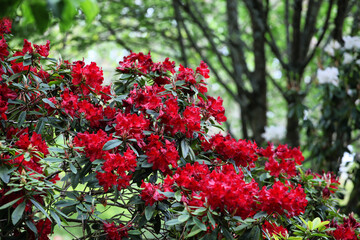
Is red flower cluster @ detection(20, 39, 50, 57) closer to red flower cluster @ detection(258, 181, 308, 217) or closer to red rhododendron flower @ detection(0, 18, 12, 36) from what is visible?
red rhododendron flower @ detection(0, 18, 12, 36)

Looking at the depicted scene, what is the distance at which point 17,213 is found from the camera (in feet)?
4.42

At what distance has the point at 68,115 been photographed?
5.53ft

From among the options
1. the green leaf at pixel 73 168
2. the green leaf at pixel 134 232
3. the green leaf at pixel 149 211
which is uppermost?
the green leaf at pixel 73 168

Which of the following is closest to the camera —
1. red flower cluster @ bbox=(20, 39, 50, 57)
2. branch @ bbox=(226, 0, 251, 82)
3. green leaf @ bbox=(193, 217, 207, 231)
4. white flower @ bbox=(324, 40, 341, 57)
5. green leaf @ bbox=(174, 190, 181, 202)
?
green leaf @ bbox=(193, 217, 207, 231)

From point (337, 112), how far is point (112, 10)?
109 inches

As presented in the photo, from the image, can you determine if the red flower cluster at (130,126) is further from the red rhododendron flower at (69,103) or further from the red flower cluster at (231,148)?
the red flower cluster at (231,148)

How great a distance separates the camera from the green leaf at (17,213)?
4.36 feet

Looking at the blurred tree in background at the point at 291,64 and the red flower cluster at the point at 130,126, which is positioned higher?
the blurred tree in background at the point at 291,64

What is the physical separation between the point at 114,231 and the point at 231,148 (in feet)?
1.94

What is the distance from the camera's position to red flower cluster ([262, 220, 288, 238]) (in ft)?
5.23

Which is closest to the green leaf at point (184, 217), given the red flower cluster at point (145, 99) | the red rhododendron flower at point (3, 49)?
the red flower cluster at point (145, 99)

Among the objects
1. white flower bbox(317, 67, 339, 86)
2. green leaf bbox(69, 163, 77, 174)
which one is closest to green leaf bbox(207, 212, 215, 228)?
green leaf bbox(69, 163, 77, 174)

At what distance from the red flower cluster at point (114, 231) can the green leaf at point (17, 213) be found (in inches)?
13.1

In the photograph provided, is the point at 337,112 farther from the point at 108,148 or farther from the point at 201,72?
the point at 108,148
